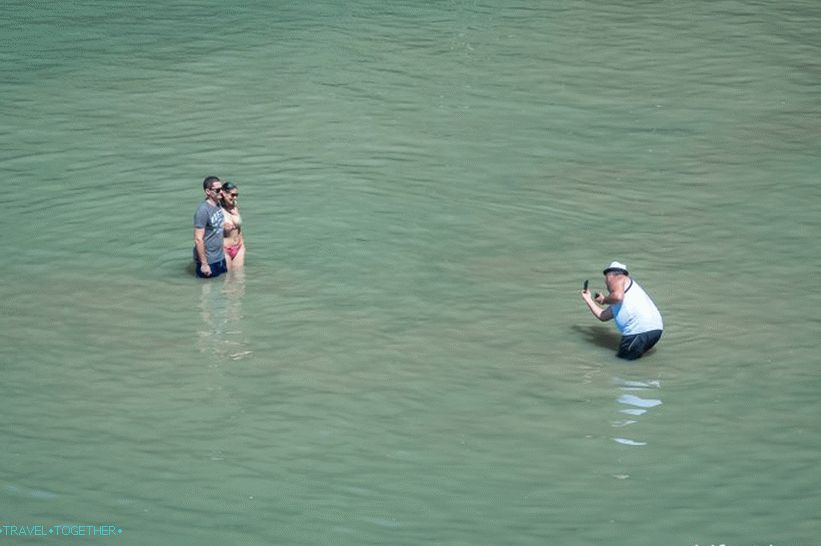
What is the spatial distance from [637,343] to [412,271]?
3649mm

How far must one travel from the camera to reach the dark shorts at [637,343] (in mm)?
14734

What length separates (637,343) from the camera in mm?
14773

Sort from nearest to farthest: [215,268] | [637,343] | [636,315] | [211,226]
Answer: [636,315]
[637,343]
[211,226]
[215,268]

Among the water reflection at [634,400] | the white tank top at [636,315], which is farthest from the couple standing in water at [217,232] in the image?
the water reflection at [634,400]

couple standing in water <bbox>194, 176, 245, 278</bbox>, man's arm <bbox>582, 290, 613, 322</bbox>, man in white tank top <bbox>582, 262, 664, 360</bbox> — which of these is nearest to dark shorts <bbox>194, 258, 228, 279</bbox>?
couple standing in water <bbox>194, 176, 245, 278</bbox>

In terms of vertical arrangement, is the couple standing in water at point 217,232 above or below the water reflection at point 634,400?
above

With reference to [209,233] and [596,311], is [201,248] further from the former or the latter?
[596,311]

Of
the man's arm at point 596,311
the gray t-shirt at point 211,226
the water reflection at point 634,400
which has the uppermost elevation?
the gray t-shirt at point 211,226

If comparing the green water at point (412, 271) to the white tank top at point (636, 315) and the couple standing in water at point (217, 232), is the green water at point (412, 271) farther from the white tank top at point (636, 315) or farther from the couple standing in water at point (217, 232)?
the white tank top at point (636, 315)

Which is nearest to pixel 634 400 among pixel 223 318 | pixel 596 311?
pixel 596 311

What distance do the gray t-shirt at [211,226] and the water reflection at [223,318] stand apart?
337 millimetres

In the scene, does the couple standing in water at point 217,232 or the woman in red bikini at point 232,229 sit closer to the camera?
the couple standing in water at point 217,232

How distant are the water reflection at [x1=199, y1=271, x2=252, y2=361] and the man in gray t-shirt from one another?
0.23 meters

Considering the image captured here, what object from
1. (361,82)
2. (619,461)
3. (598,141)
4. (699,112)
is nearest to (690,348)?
(619,461)
